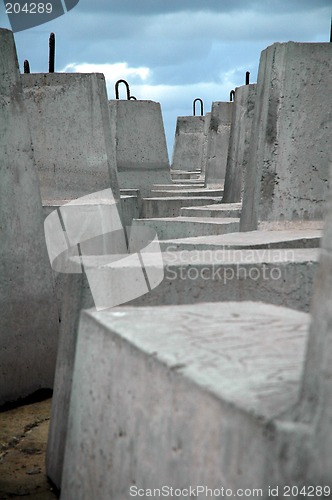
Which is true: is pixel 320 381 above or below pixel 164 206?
above

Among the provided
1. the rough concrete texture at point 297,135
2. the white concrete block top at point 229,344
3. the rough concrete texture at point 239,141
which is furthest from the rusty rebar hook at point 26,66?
the white concrete block top at point 229,344

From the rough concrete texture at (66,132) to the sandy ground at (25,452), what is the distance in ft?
7.24

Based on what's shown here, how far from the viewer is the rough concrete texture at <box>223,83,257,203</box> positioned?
7.05 m

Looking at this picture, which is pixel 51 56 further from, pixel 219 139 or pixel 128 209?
pixel 219 139

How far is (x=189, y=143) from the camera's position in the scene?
15.8m

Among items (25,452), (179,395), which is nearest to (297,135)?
(25,452)

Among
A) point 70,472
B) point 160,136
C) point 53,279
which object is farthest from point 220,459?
point 160,136

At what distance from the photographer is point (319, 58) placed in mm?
4094

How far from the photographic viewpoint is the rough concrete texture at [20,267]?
12.6ft

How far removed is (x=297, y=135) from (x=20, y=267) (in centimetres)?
159

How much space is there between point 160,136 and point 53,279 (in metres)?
5.60

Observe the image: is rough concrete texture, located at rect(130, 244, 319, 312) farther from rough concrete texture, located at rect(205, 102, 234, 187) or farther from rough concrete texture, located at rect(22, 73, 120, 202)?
rough concrete texture, located at rect(205, 102, 234, 187)

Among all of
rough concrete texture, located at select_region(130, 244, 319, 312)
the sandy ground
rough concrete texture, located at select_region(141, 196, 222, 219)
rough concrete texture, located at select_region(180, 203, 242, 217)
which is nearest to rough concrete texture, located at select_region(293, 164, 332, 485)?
rough concrete texture, located at select_region(130, 244, 319, 312)

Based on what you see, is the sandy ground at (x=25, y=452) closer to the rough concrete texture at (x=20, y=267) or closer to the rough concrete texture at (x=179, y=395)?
the rough concrete texture at (x=20, y=267)
